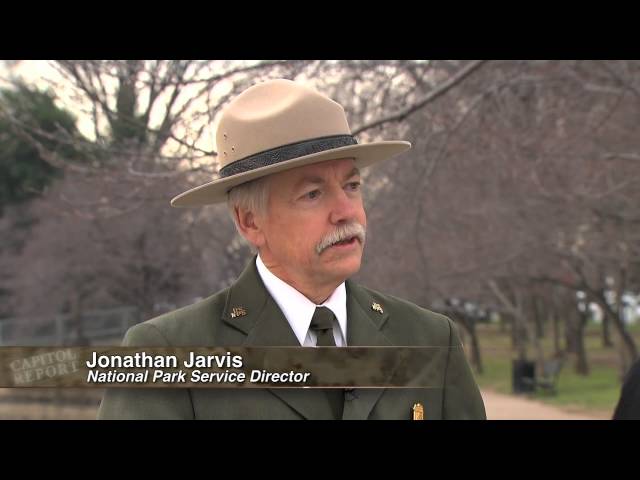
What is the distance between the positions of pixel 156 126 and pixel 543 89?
6523mm

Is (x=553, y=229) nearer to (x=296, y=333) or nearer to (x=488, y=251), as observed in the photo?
(x=488, y=251)

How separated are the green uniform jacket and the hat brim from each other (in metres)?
0.24

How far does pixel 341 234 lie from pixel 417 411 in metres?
0.54

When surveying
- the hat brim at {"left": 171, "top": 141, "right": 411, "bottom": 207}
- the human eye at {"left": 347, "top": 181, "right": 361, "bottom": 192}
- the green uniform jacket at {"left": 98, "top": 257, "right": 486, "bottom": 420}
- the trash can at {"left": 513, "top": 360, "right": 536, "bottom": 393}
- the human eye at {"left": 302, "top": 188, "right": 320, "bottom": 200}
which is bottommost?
the trash can at {"left": 513, "top": 360, "right": 536, "bottom": 393}

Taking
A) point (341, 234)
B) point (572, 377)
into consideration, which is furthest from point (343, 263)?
point (572, 377)

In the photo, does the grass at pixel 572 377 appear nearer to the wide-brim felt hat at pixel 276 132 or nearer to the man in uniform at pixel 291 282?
the man in uniform at pixel 291 282

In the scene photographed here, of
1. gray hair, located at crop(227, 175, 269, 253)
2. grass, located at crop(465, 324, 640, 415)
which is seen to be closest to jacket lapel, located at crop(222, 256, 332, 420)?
gray hair, located at crop(227, 175, 269, 253)

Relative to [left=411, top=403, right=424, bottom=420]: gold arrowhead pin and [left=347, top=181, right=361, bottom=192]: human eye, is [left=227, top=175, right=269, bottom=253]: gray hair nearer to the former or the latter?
[left=347, top=181, right=361, bottom=192]: human eye

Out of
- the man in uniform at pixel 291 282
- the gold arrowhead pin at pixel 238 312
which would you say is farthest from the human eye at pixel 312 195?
the gold arrowhead pin at pixel 238 312

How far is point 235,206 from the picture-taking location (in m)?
2.63

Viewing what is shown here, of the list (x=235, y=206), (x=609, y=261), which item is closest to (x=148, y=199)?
(x=235, y=206)

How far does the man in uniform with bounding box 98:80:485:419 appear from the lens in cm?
244

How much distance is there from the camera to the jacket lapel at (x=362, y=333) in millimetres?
2467

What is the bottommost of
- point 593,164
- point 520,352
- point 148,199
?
point 520,352
